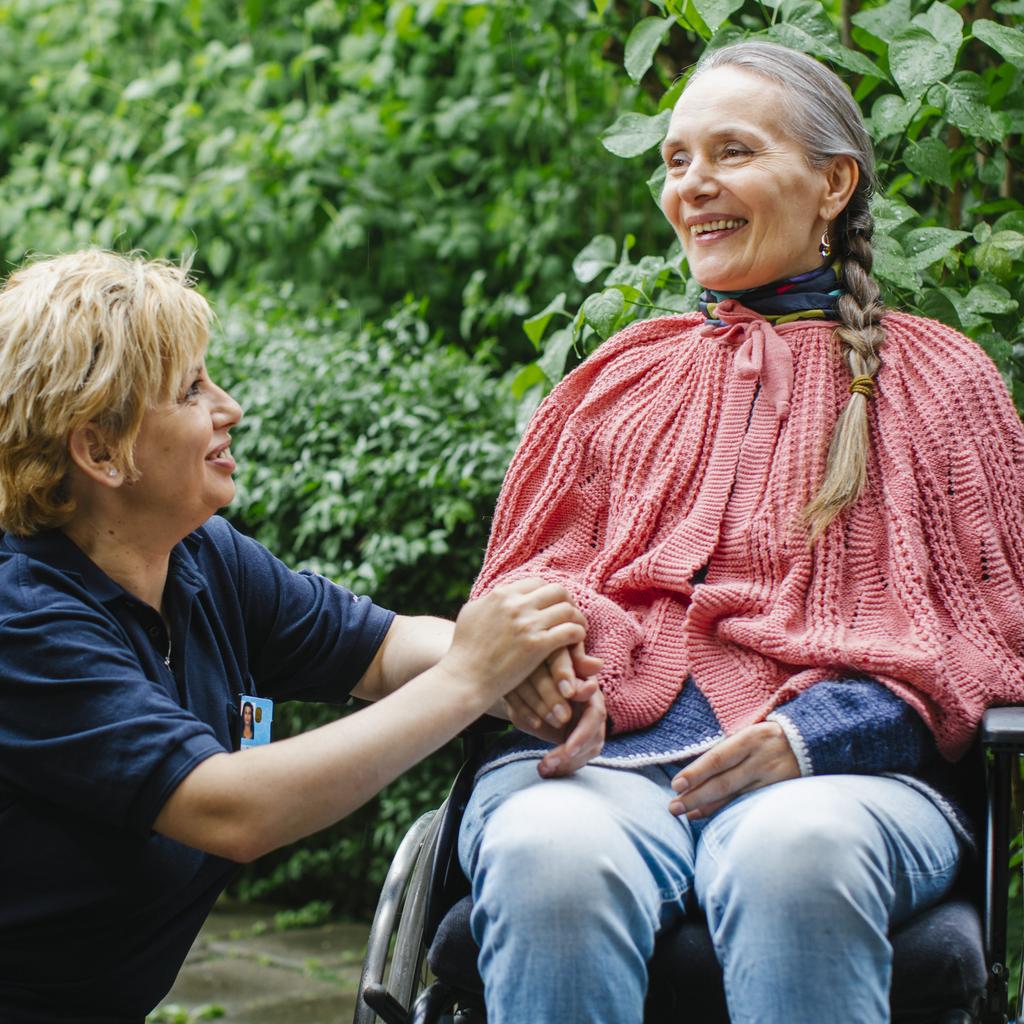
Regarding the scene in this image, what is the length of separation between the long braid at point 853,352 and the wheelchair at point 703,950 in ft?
1.28

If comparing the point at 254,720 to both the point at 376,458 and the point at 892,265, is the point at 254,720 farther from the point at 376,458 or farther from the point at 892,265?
the point at 376,458

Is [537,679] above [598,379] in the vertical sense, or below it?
below

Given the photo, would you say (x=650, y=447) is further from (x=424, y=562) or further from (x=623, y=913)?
(x=424, y=562)

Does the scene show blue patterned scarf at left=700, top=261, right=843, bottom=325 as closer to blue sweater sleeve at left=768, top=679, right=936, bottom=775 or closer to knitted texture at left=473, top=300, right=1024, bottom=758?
knitted texture at left=473, top=300, right=1024, bottom=758

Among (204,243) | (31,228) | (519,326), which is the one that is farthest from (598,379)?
(31,228)

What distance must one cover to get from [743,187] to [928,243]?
0.50 m

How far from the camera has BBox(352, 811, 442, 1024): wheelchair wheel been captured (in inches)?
73.5

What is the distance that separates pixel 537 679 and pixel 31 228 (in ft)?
14.0

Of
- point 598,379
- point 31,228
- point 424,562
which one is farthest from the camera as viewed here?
point 31,228

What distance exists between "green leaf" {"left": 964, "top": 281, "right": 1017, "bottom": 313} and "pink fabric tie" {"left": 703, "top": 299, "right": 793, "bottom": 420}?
49cm

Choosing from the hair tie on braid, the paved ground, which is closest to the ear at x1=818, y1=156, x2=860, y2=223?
the hair tie on braid

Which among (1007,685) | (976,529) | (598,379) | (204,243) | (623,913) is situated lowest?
(623,913)

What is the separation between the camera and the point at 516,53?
4434 millimetres

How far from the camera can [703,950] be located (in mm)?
1728
